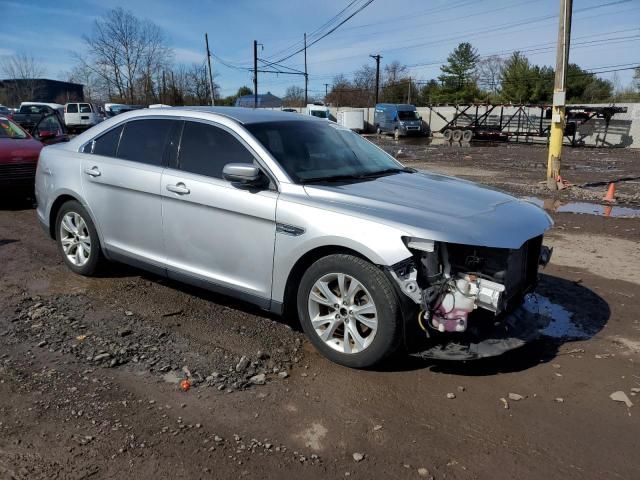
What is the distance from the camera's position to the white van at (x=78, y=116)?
1387 inches

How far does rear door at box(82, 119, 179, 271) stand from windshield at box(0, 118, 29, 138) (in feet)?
19.8

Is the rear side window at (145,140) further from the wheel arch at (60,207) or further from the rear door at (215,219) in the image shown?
the wheel arch at (60,207)

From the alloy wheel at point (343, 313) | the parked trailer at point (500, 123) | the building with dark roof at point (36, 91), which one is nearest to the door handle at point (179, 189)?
the alloy wheel at point (343, 313)

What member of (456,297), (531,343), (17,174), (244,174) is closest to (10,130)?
Answer: (17,174)

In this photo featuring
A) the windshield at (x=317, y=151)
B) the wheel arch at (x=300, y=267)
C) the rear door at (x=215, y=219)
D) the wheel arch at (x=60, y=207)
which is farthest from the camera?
the wheel arch at (x=60, y=207)

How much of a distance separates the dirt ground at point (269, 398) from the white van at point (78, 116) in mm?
33595

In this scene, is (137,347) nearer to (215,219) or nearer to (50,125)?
(215,219)

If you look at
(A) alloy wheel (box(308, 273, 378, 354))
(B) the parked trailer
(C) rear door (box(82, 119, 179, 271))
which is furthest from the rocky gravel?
(B) the parked trailer

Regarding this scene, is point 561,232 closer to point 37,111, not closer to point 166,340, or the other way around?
point 166,340

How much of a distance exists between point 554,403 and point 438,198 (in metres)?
1.58

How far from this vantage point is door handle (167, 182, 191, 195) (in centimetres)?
437

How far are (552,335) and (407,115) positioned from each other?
4112 centimetres

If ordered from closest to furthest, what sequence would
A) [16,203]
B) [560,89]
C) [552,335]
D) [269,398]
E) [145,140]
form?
[269,398]
[552,335]
[145,140]
[16,203]
[560,89]

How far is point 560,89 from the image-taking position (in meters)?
12.9
